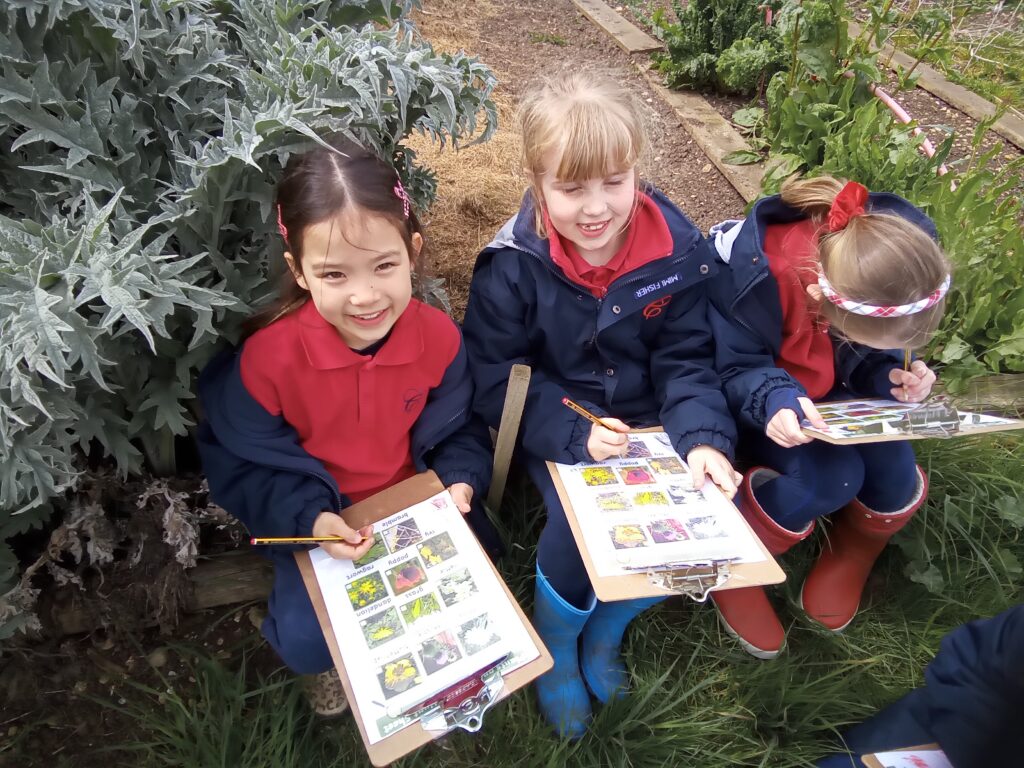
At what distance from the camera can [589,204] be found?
6.29ft

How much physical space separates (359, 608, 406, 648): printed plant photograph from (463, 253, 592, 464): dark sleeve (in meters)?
0.65

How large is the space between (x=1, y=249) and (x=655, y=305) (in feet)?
5.37

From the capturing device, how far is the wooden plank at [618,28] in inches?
208

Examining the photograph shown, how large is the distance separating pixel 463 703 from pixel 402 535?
45cm

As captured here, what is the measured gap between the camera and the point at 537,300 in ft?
6.98

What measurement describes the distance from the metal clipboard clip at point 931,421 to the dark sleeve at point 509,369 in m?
0.87

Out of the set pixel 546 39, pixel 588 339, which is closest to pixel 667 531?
pixel 588 339

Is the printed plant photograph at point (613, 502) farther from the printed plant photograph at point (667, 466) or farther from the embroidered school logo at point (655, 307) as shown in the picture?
the embroidered school logo at point (655, 307)

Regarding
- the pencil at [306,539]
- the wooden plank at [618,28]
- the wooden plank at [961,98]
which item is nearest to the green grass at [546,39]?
the wooden plank at [618,28]

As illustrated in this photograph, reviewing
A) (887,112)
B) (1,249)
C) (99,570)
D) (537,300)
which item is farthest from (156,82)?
(887,112)

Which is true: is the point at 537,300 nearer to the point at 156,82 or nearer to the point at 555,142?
the point at 555,142

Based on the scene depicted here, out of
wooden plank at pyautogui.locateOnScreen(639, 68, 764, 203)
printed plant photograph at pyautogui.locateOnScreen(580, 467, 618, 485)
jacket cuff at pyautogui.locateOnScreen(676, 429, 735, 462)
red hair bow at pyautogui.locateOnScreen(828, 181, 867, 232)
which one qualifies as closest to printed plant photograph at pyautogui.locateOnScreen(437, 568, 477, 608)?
printed plant photograph at pyautogui.locateOnScreen(580, 467, 618, 485)

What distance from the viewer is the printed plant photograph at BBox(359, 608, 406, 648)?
1603mm

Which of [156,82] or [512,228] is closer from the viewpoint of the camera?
[156,82]
